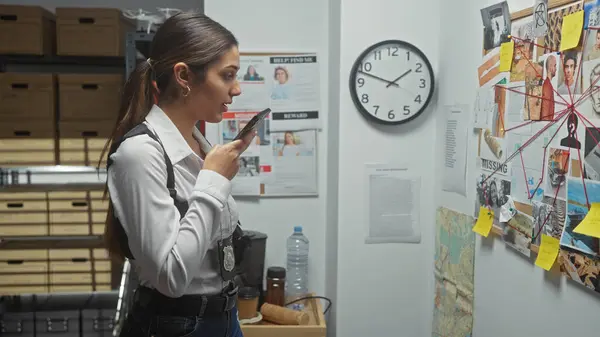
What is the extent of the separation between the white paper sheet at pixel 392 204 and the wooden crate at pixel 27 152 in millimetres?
1544

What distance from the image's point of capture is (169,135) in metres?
1.11

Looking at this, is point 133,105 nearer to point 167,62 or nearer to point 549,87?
point 167,62

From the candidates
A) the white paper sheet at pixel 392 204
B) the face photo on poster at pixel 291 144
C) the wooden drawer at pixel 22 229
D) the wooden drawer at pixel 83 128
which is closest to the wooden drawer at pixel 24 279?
the wooden drawer at pixel 22 229

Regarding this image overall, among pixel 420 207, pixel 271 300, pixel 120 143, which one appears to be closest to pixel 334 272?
pixel 271 300

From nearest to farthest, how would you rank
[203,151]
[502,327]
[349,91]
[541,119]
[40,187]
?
[203,151]
[541,119]
[502,327]
[349,91]
[40,187]

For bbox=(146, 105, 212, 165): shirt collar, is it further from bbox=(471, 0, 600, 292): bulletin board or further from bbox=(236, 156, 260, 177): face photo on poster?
bbox=(236, 156, 260, 177): face photo on poster

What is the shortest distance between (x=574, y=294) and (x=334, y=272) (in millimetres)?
1180

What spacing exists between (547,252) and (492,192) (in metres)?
0.35

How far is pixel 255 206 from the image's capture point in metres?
2.53

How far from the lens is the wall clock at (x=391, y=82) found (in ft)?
7.26

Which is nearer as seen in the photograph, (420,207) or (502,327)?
(502,327)

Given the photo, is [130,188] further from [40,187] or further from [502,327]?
[40,187]

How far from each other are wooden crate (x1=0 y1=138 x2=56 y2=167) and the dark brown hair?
169cm

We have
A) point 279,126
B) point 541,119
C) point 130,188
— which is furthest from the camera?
point 279,126
